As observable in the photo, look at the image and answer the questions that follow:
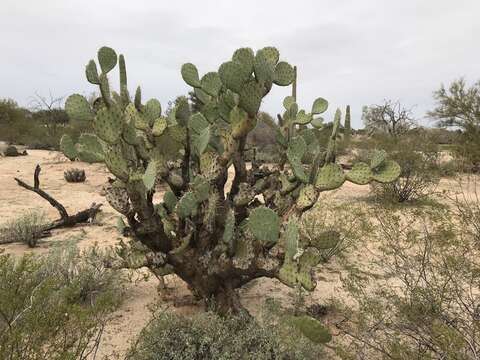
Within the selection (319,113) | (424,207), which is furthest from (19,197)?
(424,207)

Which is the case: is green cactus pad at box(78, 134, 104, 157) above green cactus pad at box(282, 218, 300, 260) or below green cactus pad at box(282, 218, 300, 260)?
above

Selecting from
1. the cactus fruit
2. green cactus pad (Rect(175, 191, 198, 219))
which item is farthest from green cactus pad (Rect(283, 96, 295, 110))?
the cactus fruit

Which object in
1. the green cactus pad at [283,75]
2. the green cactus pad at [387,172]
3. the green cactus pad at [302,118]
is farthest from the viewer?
the green cactus pad at [302,118]

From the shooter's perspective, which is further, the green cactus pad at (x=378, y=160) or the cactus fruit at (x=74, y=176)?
the cactus fruit at (x=74, y=176)

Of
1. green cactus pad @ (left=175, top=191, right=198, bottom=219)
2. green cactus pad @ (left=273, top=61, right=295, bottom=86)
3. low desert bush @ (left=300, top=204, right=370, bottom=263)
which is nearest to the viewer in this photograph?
green cactus pad @ (left=175, top=191, right=198, bottom=219)

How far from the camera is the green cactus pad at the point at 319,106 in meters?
4.06

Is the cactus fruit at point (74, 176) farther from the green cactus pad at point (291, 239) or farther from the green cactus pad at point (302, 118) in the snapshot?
the green cactus pad at point (291, 239)

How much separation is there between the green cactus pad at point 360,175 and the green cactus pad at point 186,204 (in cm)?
125

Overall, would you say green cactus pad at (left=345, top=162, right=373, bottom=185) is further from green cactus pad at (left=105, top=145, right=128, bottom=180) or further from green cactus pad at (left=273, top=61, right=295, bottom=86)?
green cactus pad at (left=105, top=145, right=128, bottom=180)

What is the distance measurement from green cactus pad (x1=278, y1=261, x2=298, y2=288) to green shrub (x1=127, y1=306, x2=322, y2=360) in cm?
34

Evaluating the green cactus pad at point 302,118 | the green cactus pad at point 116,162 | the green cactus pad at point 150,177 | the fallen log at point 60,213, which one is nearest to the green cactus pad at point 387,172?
the green cactus pad at point 302,118

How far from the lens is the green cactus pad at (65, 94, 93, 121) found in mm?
2541

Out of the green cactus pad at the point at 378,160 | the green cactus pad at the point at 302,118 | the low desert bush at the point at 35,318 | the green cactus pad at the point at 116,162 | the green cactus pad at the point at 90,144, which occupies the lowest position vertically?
the low desert bush at the point at 35,318

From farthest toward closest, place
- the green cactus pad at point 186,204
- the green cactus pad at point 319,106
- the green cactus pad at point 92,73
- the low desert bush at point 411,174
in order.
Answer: the low desert bush at point 411,174
the green cactus pad at point 319,106
the green cactus pad at point 186,204
the green cactus pad at point 92,73
